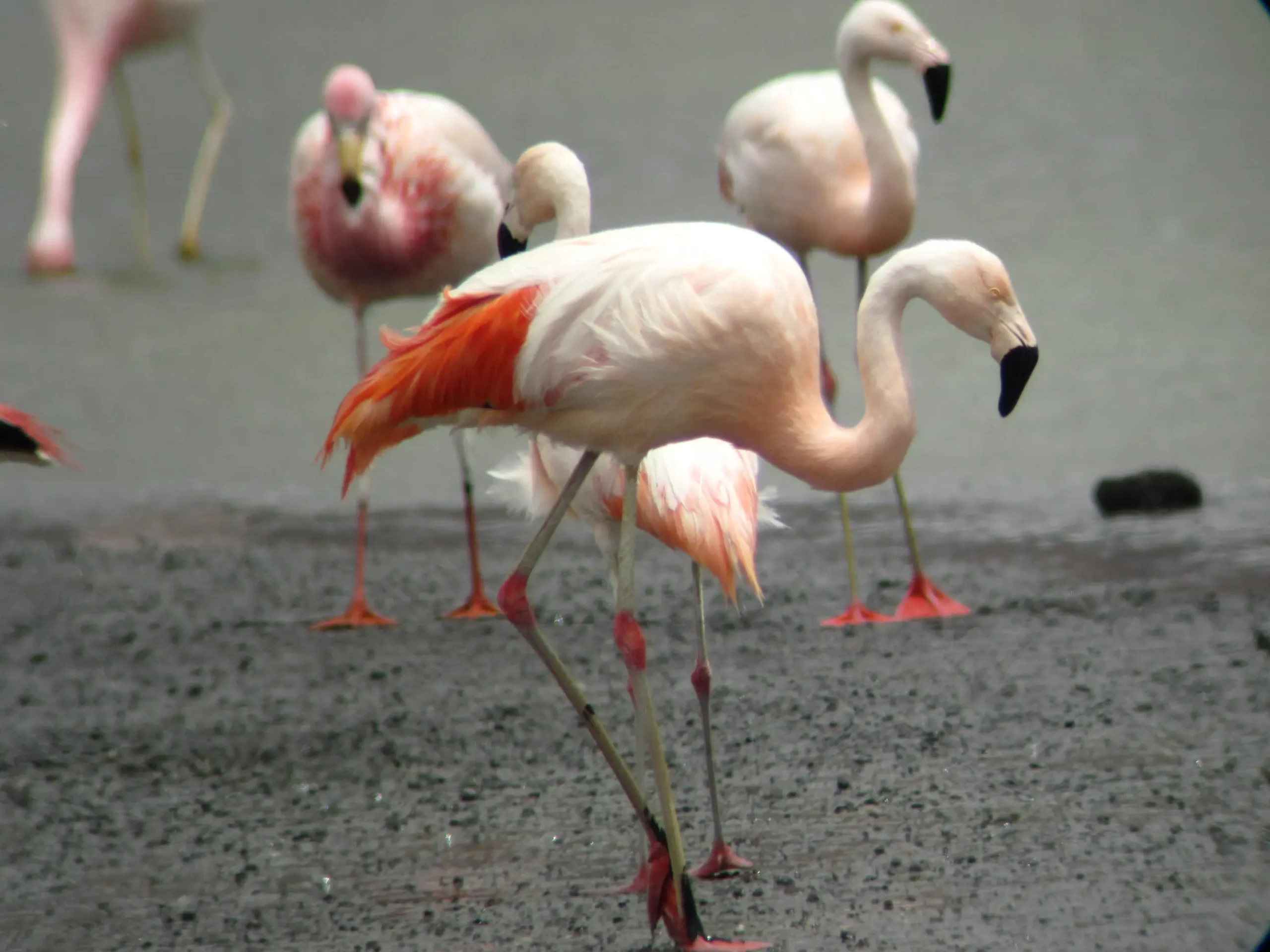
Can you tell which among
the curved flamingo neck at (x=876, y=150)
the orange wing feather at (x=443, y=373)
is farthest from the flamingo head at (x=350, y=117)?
the orange wing feather at (x=443, y=373)

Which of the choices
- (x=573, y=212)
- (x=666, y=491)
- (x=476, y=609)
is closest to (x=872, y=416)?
(x=666, y=491)

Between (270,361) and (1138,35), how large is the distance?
6052 mm

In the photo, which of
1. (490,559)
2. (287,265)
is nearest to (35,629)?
(490,559)

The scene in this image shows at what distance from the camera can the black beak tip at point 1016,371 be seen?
2.48 m

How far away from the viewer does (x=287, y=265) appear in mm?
8625

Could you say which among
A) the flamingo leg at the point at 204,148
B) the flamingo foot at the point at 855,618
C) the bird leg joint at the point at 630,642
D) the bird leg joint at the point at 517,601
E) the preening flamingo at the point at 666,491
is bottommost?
the flamingo foot at the point at 855,618

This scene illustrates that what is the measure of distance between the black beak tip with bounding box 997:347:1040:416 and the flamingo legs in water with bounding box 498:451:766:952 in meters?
0.54

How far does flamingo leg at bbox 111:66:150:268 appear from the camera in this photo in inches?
315

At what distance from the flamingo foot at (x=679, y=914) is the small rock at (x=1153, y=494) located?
2866 mm

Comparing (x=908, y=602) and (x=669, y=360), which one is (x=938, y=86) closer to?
(x=908, y=602)

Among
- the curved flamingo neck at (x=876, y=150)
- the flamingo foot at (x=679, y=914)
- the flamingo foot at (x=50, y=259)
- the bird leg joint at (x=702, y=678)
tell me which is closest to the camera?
the flamingo foot at (x=679, y=914)

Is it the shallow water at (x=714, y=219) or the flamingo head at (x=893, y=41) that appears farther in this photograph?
the shallow water at (x=714, y=219)

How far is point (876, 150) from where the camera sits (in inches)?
167

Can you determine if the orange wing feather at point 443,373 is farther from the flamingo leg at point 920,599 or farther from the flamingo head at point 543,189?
the flamingo leg at point 920,599
